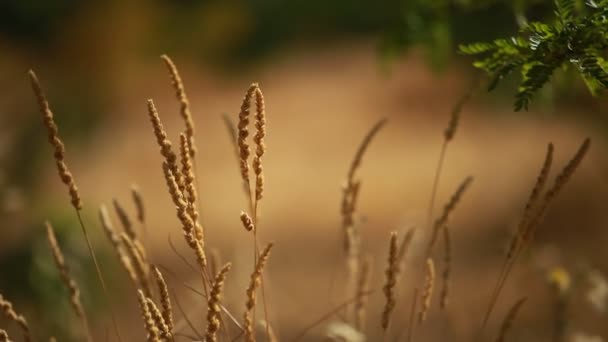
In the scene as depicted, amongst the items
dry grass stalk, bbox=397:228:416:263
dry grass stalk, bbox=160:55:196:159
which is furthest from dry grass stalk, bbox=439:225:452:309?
dry grass stalk, bbox=160:55:196:159

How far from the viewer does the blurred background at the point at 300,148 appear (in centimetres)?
208

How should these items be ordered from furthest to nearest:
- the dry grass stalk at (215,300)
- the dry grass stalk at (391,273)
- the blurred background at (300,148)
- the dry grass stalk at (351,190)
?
1. the blurred background at (300,148)
2. the dry grass stalk at (351,190)
3. the dry grass stalk at (391,273)
4. the dry grass stalk at (215,300)

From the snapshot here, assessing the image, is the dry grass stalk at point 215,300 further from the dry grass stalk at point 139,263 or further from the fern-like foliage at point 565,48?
the fern-like foliage at point 565,48

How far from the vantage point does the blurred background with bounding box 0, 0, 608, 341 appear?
2082 millimetres

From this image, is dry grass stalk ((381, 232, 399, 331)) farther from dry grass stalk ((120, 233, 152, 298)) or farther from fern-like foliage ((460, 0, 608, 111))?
dry grass stalk ((120, 233, 152, 298))

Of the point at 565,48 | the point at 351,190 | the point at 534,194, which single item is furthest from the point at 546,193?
the point at 351,190

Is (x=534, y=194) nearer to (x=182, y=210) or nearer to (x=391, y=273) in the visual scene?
(x=391, y=273)

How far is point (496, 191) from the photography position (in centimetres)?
396

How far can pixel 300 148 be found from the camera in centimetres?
498

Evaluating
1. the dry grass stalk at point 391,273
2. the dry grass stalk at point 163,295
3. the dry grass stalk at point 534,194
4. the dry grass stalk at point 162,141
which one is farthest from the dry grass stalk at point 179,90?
the dry grass stalk at point 534,194

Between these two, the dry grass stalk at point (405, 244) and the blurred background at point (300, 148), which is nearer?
the dry grass stalk at point (405, 244)

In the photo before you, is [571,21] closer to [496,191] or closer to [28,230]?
[28,230]

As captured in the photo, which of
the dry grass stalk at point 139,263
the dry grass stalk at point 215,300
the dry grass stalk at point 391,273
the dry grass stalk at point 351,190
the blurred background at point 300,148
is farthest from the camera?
the blurred background at point 300,148

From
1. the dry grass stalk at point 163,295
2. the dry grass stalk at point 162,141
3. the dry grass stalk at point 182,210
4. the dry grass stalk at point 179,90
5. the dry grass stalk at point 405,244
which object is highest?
the dry grass stalk at point 179,90
